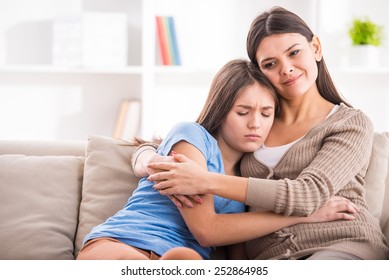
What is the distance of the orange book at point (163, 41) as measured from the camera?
2932mm

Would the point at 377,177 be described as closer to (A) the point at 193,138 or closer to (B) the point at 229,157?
(B) the point at 229,157

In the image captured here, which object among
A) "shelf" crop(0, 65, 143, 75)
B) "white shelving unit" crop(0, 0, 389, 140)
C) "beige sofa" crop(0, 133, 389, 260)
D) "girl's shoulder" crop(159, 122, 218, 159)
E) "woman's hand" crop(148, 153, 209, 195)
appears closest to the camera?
"woman's hand" crop(148, 153, 209, 195)

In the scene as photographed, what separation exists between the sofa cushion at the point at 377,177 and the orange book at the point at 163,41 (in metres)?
1.53

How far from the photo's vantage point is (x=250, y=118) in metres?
1.51

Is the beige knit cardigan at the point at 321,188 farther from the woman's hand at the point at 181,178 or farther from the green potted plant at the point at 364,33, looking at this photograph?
the green potted plant at the point at 364,33

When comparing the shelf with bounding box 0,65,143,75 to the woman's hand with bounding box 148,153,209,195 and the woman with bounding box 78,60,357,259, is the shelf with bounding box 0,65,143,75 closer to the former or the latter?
the woman with bounding box 78,60,357,259

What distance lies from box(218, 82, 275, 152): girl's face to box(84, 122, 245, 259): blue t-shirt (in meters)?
0.06

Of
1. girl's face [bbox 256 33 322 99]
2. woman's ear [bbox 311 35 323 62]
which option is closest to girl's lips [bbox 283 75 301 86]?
girl's face [bbox 256 33 322 99]

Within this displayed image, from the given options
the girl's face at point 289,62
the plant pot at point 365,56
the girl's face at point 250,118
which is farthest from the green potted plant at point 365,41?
the girl's face at point 250,118

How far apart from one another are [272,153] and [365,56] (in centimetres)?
160

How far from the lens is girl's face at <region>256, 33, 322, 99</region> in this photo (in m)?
1.54

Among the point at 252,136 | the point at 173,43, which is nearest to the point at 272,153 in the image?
the point at 252,136

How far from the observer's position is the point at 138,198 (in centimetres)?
150
